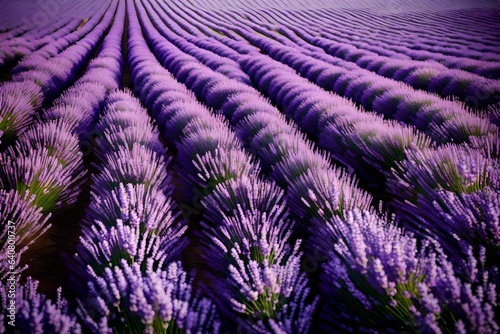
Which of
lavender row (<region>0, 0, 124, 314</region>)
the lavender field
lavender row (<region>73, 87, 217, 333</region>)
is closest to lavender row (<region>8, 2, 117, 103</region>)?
the lavender field

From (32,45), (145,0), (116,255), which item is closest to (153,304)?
(116,255)

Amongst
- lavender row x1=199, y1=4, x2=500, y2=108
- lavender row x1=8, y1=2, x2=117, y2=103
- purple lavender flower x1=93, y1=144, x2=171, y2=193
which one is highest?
lavender row x1=199, y1=4, x2=500, y2=108

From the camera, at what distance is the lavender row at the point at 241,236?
1.19 meters

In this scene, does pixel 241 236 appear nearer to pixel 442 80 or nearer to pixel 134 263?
pixel 134 263

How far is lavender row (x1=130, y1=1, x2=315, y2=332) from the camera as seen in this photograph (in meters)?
1.19

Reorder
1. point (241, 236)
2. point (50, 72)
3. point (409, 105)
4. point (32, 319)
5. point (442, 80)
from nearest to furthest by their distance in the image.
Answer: point (32, 319), point (241, 236), point (409, 105), point (442, 80), point (50, 72)

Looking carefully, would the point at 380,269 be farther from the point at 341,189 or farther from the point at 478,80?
the point at 478,80

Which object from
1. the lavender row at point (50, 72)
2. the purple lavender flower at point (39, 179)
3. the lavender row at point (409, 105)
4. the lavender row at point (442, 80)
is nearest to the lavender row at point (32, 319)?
the purple lavender flower at point (39, 179)

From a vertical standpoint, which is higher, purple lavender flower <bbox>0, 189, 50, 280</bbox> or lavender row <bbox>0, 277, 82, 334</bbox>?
lavender row <bbox>0, 277, 82, 334</bbox>

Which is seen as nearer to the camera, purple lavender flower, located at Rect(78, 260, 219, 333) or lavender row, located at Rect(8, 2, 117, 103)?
purple lavender flower, located at Rect(78, 260, 219, 333)

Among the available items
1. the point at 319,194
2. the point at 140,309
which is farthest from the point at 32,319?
the point at 319,194

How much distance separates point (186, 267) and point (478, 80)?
4.06 metres

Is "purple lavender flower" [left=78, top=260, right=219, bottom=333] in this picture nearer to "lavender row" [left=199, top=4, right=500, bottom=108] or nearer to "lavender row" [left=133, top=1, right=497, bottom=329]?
"lavender row" [left=133, top=1, right=497, bottom=329]

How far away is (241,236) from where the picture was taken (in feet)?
4.93
